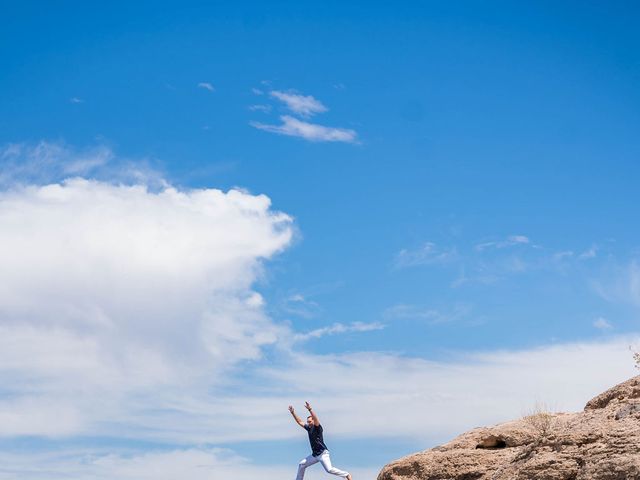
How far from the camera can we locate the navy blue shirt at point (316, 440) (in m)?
20.8

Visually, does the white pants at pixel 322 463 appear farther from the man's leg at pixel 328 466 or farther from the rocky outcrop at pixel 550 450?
the rocky outcrop at pixel 550 450

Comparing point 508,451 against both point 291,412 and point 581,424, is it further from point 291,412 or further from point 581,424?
point 291,412

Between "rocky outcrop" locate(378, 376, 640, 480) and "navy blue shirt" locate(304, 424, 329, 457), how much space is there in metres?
1.71

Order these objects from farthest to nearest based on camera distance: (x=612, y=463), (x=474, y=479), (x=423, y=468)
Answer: (x=423, y=468), (x=474, y=479), (x=612, y=463)

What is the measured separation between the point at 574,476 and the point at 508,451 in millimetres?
3183

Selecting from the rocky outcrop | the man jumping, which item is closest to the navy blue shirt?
the man jumping

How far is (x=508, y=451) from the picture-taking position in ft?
61.0

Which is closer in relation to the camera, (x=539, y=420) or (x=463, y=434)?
(x=539, y=420)

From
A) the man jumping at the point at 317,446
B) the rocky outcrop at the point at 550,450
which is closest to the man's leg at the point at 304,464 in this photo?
the man jumping at the point at 317,446

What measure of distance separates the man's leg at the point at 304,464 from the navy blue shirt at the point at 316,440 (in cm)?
15

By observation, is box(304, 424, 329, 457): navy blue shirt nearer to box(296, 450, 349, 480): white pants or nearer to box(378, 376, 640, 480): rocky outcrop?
box(296, 450, 349, 480): white pants

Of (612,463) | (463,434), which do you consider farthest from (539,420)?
(612,463)

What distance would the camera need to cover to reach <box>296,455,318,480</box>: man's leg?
21.0 meters

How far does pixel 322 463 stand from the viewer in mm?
20875
